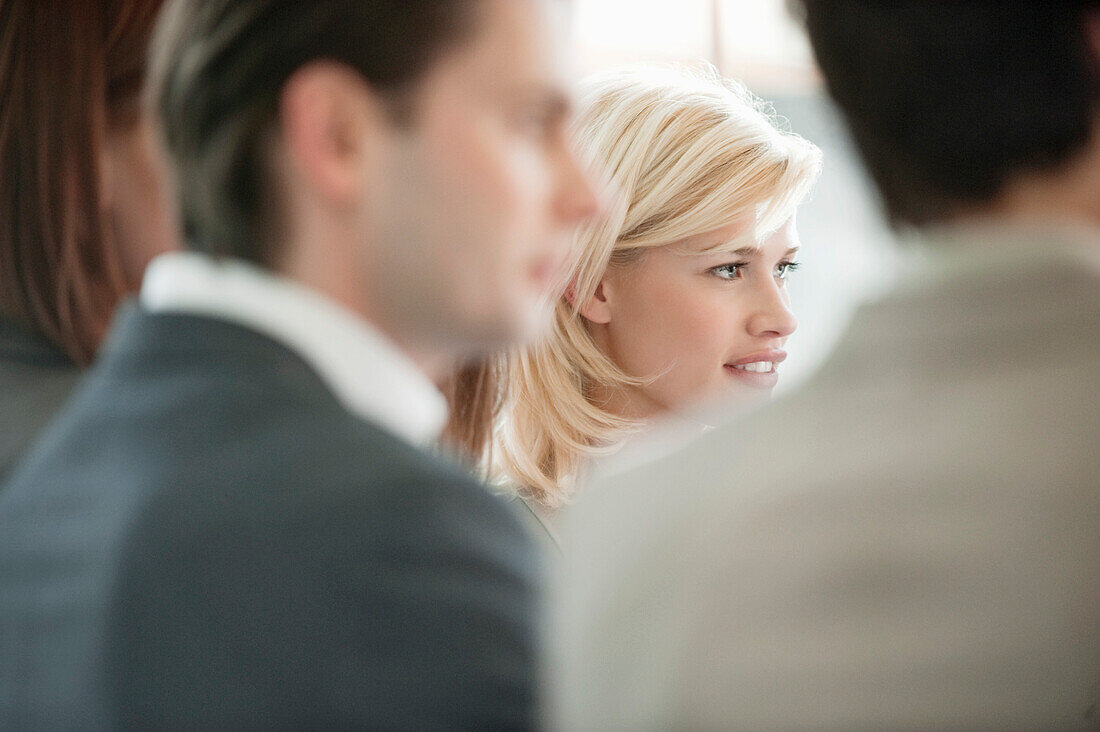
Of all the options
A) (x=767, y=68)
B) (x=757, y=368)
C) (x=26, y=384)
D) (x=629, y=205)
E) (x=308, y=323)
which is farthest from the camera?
(x=767, y=68)

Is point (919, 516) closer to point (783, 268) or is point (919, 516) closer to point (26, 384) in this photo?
point (26, 384)

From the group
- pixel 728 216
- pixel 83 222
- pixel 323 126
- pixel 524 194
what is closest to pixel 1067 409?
pixel 524 194

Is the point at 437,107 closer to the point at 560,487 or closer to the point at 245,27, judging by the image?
the point at 245,27

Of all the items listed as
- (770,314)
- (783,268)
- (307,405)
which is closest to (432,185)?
(307,405)

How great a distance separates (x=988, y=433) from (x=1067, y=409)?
0.05m

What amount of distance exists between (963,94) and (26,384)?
901 mm

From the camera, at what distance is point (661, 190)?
71.7 inches

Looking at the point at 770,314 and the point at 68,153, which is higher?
the point at 68,153

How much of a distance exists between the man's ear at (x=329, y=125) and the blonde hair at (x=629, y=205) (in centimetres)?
103

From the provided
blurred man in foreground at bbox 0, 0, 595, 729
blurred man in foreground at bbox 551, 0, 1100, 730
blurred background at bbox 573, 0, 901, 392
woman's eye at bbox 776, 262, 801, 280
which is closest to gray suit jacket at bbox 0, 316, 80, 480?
blurred man in foreground at bbox 0, 0, 595, 729

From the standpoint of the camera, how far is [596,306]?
192cm

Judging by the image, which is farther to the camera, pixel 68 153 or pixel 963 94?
pixel 68 153

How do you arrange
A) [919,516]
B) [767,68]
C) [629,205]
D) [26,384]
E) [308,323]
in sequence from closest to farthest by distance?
[919,516], [308,323], [26,384], [629,205], [767,68]

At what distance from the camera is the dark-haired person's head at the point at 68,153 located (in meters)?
1.21
